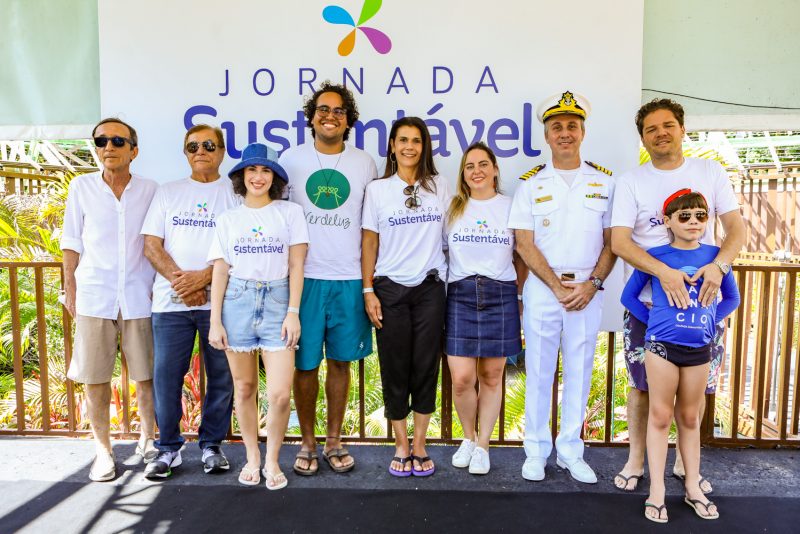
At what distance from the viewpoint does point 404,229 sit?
284cm

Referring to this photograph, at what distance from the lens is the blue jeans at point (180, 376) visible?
2941 millimetres

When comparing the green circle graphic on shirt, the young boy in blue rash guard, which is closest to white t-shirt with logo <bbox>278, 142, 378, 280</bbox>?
the green circle graphic on shirt

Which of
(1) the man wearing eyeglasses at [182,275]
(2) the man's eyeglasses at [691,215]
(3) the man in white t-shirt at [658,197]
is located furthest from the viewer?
(1) the man wearing eyeglasses at [182,275]

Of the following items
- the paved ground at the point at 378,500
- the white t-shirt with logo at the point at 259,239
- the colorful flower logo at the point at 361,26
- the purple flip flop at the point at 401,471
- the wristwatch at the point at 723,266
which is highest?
the colorful flower logo at the point at 361,26

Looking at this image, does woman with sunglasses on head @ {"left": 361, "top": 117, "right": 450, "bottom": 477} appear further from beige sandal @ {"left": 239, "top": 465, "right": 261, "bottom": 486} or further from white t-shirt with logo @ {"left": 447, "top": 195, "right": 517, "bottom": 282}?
beige sandal @ {"left": 239, "top": 465, "right": 261, "bottom": 486}

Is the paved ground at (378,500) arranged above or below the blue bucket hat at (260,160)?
below

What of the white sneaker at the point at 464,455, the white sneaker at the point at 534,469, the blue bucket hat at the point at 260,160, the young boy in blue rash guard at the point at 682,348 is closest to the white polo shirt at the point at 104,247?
the blue bucket hat at the point at 260,160

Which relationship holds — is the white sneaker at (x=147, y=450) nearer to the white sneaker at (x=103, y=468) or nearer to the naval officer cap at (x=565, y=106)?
the white sneaker at (x=103, y=468)

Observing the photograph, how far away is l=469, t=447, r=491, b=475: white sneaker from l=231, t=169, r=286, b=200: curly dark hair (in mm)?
1736

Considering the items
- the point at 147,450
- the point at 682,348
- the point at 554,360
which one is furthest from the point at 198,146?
the point at 682,348

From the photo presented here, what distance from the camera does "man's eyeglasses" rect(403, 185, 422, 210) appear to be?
2840mm

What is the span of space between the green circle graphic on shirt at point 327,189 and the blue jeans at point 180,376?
2.77ft

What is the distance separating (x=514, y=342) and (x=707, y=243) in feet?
3.45

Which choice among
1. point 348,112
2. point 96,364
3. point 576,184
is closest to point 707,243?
point 576,184
